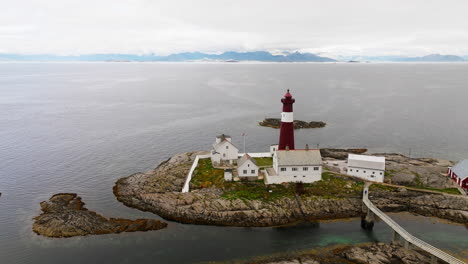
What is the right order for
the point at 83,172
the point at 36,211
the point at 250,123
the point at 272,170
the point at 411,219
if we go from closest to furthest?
1. the point at 411,219
2. the point at 36,211
3. the point at 272,170
4. the point at 83,172
5. the point at 250,123

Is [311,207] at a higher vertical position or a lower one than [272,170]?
lower

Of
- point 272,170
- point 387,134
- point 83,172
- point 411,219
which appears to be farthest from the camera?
point 387,134

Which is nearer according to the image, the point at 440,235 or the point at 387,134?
the point at 440,235

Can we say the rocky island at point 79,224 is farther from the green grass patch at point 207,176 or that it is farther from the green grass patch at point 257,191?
the green grass patch at point 257,191

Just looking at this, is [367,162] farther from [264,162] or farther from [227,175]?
[227,175]

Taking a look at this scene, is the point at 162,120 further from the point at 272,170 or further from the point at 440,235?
the point at 440,235

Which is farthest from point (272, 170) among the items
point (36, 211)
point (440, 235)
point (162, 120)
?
point (162, 120)

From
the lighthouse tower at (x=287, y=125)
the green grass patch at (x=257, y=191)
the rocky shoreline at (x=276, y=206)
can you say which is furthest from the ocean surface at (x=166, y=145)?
the lighthouse tower at (x=287, y=125)
